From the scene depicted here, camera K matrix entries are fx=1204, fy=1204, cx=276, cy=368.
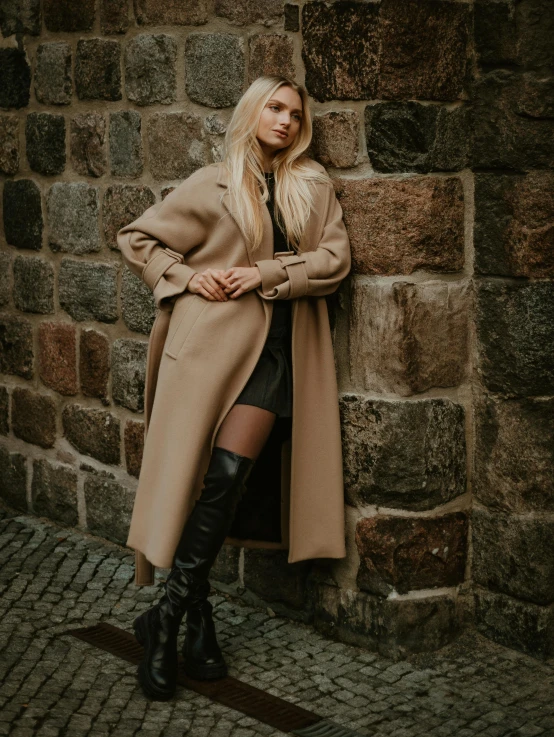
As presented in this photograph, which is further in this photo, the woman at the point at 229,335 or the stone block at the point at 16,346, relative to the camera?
the stone block at the point at 16,346

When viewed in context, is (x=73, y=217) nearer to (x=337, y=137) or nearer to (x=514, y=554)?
(x=337, y=137)

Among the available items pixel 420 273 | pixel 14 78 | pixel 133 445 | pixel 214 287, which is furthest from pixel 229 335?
pixel 14 78

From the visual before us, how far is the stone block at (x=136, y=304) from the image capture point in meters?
4.74

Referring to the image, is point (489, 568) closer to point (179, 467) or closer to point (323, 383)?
point (323, 383)

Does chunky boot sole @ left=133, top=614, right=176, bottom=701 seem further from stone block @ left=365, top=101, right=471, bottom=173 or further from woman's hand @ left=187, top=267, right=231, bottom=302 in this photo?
stone block @ left=365, top=101, right=471, bottom=173

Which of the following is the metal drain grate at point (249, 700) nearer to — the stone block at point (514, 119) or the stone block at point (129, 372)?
the stone block at point (129, 372)

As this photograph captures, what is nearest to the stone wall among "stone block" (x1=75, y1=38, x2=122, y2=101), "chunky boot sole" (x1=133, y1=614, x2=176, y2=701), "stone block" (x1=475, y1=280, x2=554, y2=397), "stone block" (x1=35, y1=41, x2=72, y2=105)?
"stone block" (x1=475, y1=280, x2=554, y2=397)

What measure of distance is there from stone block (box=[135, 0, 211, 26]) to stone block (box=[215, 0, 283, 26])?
90 millimetres

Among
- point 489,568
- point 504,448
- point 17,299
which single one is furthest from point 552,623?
point 17,299

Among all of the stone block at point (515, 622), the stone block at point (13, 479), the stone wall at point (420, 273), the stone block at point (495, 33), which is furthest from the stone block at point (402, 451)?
the stone block at point (13, 479)

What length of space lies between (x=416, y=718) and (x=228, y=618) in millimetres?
1012

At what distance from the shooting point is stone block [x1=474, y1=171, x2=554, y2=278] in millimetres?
3789

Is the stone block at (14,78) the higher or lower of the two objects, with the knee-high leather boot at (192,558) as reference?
higher

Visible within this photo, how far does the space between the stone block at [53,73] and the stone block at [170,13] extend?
549 millimetres
